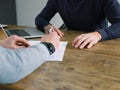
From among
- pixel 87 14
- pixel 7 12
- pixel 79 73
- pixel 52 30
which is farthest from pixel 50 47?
pixel 7 12

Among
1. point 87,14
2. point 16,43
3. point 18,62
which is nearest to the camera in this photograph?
point 18,62

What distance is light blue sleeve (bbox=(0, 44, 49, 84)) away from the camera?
2.82 ft

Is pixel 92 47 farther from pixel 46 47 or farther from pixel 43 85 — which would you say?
pixel 43 85

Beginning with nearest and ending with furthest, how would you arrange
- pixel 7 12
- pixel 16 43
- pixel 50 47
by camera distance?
pixel 50 47 < pixel 16 43 < pixel 7 12

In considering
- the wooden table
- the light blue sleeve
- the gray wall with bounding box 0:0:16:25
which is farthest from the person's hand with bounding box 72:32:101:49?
the gray wall with bounding box 0:0:16:25

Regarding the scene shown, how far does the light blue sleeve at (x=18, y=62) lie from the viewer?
86cm

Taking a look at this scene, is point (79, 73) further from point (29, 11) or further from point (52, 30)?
point (29, 11)

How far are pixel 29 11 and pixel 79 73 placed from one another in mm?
2846

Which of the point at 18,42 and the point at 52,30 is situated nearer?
the point at 18,42

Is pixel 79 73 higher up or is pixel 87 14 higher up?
pixel 79 73

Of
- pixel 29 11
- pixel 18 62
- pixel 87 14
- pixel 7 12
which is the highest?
pixel 18 62

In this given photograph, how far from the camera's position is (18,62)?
2.94ft

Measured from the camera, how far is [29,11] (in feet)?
12.0

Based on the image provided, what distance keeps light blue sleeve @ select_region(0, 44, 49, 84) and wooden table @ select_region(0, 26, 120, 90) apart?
26 mm
